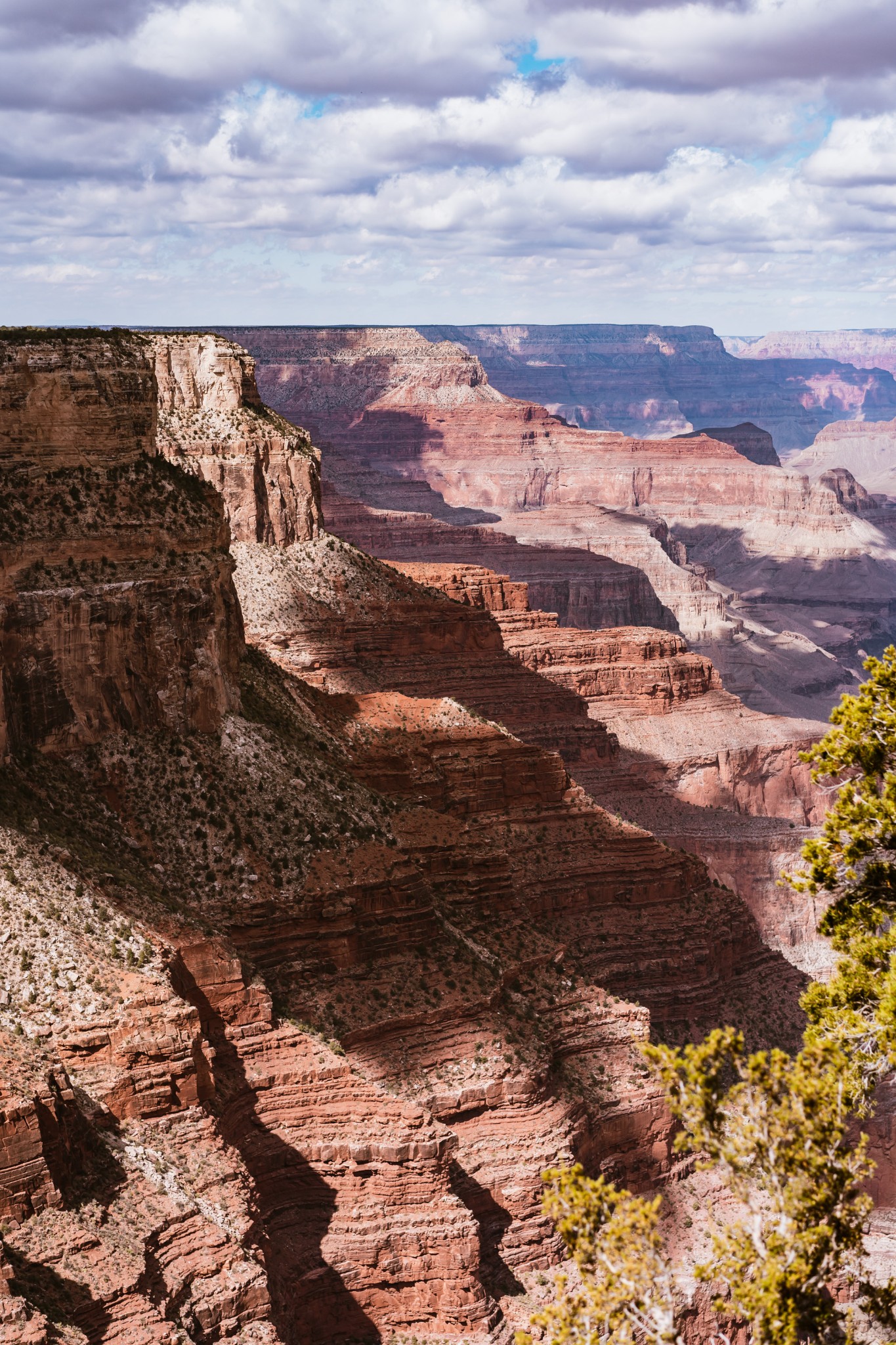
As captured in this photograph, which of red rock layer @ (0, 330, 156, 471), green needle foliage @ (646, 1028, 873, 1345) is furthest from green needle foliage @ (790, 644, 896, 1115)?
red rock layer @ (0, 330, 156, 471)

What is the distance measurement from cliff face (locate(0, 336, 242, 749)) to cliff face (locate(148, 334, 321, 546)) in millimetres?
29013

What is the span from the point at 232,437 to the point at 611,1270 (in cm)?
6056

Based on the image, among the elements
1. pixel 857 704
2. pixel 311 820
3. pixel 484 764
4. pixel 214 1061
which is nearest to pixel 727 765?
pixel 484 764

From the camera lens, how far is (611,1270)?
66.5 feet

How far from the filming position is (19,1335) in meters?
25.8

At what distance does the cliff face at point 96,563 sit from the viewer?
4097cm

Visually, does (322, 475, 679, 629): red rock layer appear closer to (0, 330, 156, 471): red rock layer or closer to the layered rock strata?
the layered rock strata

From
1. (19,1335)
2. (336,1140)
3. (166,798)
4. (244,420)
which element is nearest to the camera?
(19,1335)

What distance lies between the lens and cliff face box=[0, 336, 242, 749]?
41.0 metres

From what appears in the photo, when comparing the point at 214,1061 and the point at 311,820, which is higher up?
the point at 311,820

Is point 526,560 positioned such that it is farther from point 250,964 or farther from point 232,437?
point 250,964

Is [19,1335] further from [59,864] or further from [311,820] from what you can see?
[311,820]

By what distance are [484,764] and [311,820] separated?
1391 centimetres

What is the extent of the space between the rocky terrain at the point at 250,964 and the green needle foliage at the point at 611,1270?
9.51 m
